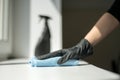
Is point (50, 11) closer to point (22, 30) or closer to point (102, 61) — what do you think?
point (22, 30)

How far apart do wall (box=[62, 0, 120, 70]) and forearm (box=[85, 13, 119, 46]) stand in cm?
140

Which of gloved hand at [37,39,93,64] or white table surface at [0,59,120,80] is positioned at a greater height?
gloved hand at [37,39,93,64]

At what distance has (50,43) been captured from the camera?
1.33m

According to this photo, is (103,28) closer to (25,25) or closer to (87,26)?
(25,25)

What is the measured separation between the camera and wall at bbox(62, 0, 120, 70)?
2.29m

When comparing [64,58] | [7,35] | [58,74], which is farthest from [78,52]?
[7,35]

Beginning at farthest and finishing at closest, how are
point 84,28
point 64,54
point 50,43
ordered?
point 84,28, point 50,43, point 64,54

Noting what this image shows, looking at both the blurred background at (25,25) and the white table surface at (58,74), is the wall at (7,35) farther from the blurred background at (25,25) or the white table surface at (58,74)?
the white table surface at (58,74)

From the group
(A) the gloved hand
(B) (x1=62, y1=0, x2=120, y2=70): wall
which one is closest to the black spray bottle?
(A) the gloved hand

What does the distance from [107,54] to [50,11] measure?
1118 millimetres

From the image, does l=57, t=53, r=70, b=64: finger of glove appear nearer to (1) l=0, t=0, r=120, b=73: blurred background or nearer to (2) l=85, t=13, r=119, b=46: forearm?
(2) l=85, t=13, r=119, b=46: forearm

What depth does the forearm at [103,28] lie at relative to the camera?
0.86m

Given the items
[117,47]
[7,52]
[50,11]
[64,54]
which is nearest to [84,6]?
[117,47]

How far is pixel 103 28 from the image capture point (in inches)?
34.3
